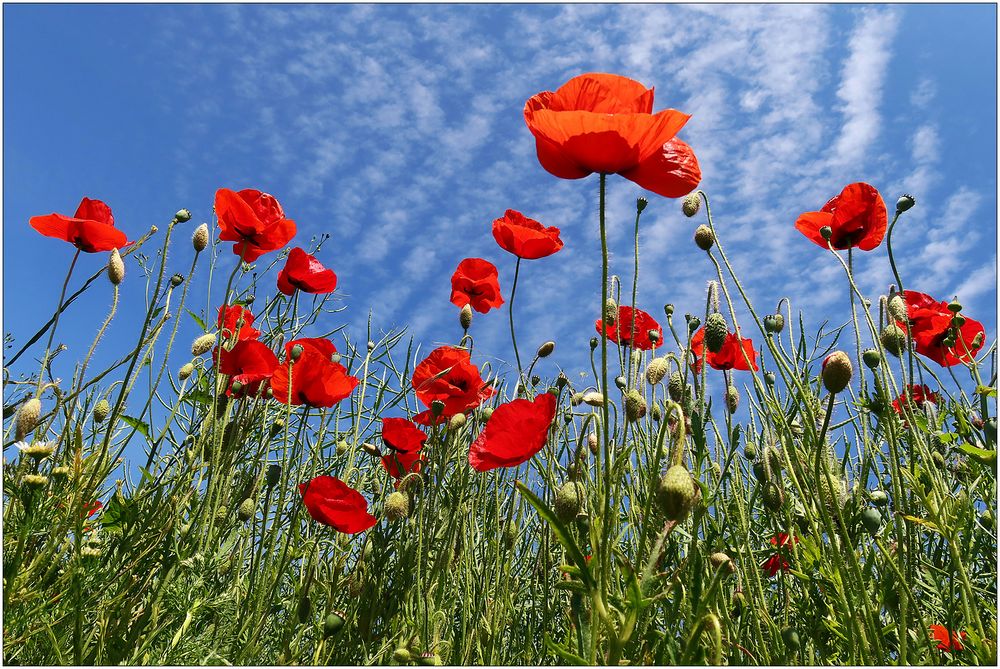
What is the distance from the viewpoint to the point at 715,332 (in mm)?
1339

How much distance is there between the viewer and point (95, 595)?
1480 mm

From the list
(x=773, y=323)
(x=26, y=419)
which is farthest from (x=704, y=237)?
(x=26, y=419)

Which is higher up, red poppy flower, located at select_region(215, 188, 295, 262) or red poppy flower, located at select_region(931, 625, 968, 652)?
red poppy flower, located at select_region(215, 188, 295, 262)

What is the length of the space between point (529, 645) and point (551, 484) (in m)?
0.35

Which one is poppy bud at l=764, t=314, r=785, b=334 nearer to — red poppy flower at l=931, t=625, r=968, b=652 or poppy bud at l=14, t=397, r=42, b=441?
red poppy flower at l=931, t=625, r=968, b=652

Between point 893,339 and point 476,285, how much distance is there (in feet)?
4.31

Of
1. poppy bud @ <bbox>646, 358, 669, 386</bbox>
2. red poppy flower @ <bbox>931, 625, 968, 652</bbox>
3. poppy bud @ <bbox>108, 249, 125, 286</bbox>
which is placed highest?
poppy bud @ <bbox>108, 249, 125, 286</bbox>

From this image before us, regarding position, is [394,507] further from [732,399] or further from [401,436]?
[732,399]

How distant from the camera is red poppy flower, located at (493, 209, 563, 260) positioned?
78.5 inches

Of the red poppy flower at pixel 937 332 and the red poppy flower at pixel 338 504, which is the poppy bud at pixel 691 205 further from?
the red poppy flower at pixel 338 504

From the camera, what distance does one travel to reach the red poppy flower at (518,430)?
4.24 ft

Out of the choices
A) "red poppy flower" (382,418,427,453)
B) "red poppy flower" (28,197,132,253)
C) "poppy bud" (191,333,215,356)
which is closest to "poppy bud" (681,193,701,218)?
"red poppy flower" (382,418,427,453)

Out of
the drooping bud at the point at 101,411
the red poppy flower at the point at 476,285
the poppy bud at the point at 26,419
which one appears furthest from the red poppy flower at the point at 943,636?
the drooping bud at the point at 101,411

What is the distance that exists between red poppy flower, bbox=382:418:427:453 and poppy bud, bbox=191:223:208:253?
0.70 m
